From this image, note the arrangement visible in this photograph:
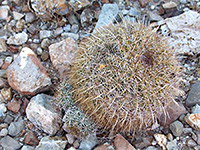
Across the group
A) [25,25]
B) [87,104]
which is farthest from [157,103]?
[25,25]

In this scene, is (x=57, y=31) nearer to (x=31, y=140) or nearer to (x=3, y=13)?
(x=3, y=13)

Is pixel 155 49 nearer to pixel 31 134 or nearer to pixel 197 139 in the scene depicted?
pixel 197 139

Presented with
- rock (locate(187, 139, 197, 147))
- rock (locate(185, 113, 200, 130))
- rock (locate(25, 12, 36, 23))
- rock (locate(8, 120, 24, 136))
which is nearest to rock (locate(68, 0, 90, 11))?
rock (locate(25, 12, 36, 23))

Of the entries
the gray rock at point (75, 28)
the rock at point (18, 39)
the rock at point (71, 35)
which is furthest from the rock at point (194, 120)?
the rock at point (18, 39)

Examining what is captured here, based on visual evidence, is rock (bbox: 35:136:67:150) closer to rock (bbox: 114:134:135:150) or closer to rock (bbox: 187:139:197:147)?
rock (bbox: 114:134:135:150)

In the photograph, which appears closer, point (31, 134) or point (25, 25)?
point (31, 134)

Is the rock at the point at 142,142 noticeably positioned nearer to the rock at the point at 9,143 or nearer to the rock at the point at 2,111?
the rock at the point at 9,143
